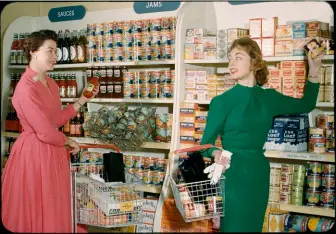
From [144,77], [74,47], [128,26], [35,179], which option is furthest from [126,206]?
[74,47]

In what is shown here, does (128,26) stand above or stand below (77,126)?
above

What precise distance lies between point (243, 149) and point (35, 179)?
1613 mm

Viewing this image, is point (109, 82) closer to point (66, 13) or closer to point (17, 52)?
point (66, 13)

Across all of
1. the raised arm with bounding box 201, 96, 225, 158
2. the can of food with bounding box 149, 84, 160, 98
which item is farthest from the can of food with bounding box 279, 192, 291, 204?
the can of food with bounding box 149, 84, 160, 98

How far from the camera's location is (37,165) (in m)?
4.27


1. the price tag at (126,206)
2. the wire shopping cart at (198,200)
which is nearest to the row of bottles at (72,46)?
the price tag at (126,206)

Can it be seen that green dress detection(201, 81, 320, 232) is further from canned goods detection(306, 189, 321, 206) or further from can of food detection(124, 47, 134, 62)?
can of food detection(124, 47, 134, 62)

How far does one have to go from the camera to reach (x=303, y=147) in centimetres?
457

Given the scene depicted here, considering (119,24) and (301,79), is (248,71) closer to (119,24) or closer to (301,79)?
(301,79)

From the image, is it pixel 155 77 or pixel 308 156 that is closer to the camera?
pixel 308 156

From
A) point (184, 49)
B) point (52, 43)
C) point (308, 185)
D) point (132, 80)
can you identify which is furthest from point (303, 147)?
point (52, 43)

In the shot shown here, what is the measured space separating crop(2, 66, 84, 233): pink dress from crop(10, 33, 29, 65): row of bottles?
241cm

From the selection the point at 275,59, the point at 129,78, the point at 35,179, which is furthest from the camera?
the point at 129,78

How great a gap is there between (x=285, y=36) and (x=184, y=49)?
3.20 ft
